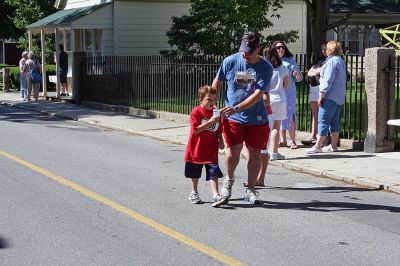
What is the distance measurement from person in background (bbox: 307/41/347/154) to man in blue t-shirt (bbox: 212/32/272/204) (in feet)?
11.7

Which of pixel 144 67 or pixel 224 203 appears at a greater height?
pixel 144 67

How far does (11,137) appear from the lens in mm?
14492

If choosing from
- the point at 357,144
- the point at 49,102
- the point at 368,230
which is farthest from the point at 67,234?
the point at 49,102

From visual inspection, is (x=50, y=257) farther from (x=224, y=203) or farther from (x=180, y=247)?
(x=224, y=203)

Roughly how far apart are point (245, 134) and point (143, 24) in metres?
21.0

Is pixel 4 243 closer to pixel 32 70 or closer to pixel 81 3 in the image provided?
pixel 32 70

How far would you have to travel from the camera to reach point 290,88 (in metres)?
11.8

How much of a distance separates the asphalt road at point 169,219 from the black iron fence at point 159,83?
4317mm

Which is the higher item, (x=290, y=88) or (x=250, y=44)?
(x=250, y=44)

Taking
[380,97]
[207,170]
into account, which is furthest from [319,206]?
[380,97]

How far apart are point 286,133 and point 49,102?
43.3 ft

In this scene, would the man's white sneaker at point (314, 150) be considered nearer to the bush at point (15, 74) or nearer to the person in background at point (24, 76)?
the person in background at point (24, 76)

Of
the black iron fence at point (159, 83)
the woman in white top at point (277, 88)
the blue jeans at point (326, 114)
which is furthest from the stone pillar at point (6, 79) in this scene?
the woman in white top at point (277, 88)

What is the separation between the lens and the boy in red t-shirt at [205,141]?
7746 mm
